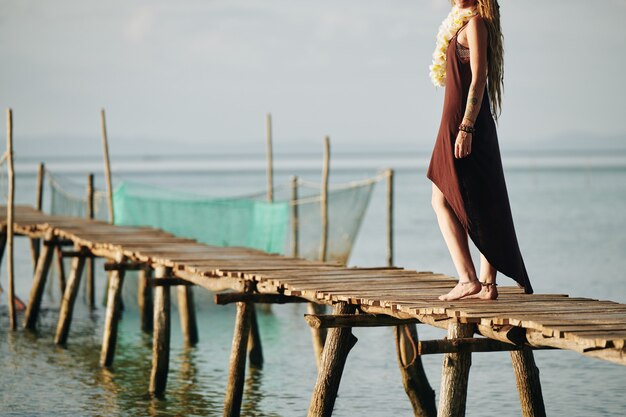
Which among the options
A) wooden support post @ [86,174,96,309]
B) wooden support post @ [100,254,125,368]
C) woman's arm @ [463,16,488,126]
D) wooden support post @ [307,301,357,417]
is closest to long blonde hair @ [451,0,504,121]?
woman's arm @ [463,16,488,126]

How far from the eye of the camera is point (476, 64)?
7055mm

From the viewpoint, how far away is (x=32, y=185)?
61812mm

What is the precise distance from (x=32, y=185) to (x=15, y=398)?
52334 mm

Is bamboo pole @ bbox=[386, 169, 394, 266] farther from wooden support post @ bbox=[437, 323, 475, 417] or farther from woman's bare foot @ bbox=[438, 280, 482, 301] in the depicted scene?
wooden support post @ bbox=[437, 323, 475, 417]

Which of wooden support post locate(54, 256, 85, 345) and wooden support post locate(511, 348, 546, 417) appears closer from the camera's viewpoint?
wooden support post locate(511, 348, 546, 417)

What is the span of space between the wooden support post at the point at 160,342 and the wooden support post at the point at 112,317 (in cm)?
125

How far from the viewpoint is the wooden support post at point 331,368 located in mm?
7863

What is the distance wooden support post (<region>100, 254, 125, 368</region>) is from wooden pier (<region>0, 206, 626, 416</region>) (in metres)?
0.01

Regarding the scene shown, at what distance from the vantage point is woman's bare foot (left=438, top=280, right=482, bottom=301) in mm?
7262

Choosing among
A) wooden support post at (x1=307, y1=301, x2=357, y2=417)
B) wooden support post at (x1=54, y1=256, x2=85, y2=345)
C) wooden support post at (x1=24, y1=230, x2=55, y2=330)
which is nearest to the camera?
wooden support post at (x1=307, y1=301, x2=357, y2=417)

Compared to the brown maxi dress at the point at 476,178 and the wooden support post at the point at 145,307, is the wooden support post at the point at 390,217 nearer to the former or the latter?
the wooden support post at the point at 145,307

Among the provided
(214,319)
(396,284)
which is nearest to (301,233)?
(214,319)

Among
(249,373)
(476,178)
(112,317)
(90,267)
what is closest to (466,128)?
(476,178)

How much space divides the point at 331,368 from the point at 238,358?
1.56 meters
